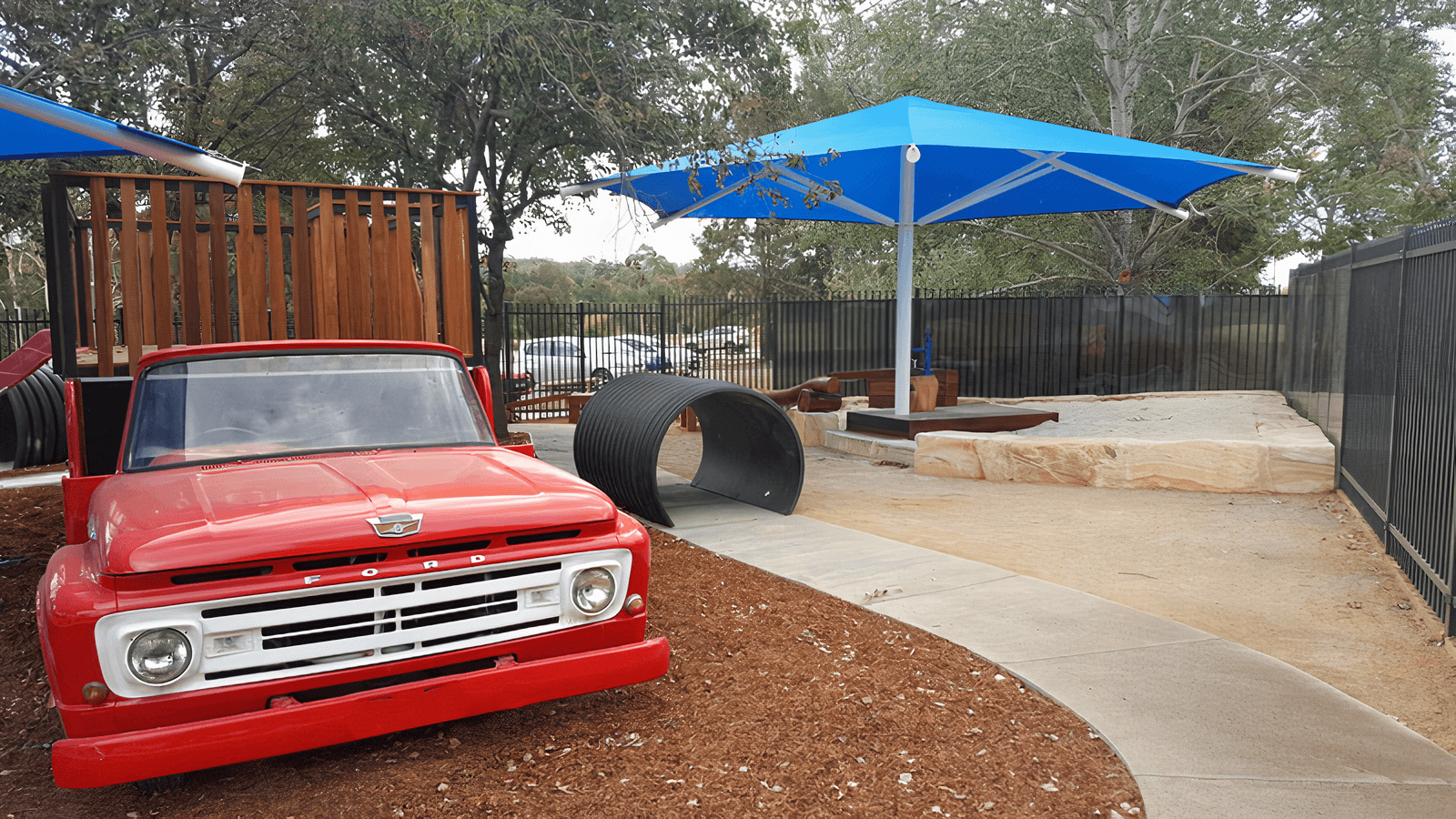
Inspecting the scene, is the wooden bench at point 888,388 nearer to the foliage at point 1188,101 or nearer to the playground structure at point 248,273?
the foliage at point 1188,101

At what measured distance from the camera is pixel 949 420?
12617 mm

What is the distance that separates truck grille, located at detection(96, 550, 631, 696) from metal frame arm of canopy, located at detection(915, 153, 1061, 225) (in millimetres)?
9231

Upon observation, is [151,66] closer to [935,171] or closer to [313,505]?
[935,171]

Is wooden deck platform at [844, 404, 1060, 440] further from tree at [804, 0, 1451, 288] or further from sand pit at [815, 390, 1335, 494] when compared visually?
tree at [804, 0, 1451, 288]

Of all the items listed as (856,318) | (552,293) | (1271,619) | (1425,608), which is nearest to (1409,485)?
(1425,608)

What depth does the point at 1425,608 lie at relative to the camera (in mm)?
5793

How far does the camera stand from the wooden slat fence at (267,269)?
6.81 meters

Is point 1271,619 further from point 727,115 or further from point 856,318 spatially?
point 856,318

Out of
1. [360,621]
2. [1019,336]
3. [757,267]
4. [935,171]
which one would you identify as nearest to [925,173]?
[935,171]

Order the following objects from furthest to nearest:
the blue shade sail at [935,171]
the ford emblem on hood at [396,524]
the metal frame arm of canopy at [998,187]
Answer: the metal frame arm of canopy at [998,187], the blue shade sail at [935,171], the ford emblem on hood at [396,524]

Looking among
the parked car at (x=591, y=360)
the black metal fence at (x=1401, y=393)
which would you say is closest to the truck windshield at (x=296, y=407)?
the black metal fence at (x=1401, y=393)

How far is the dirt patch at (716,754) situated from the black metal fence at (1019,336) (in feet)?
41.5

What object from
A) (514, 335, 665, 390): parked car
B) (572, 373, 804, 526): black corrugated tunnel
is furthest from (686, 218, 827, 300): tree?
(572, 373, 804, 526): black corrugated tunnel

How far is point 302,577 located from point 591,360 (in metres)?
21.7
